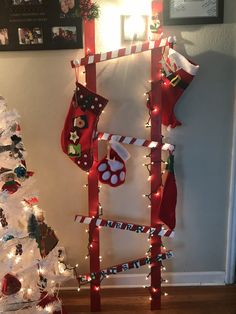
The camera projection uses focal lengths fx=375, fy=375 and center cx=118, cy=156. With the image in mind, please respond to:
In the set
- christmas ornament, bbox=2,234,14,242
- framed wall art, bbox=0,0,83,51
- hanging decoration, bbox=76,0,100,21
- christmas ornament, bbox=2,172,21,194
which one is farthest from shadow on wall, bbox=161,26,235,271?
christmas ornament, bbox=2,234,14,242

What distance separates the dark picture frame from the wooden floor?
1700 mm

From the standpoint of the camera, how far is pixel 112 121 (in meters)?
2.25

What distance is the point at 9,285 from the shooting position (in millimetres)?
1846

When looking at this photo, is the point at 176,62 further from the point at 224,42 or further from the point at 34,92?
the point at 34,92

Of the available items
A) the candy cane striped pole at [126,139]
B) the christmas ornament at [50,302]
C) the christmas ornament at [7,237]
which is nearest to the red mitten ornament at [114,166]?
the candy cane striped pole at [126,139]

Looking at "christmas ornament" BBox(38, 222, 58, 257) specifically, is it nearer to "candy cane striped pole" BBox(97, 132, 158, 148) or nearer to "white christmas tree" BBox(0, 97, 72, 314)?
"white christmas tree" BBox(0, 97, 72, 314)

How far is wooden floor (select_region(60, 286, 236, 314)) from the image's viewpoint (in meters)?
2.34

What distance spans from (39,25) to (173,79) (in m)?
0.81

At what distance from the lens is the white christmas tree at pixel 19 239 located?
182 centimetres

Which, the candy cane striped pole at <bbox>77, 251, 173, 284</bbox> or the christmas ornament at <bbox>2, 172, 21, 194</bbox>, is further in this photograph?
the candy cane striped pole at <bbox>77, 251, 173, 284</bbox>

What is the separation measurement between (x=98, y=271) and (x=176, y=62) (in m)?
1.35

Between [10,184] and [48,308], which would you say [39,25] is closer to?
[10,184]

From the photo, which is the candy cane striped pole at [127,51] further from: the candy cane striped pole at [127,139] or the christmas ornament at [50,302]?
the christmas ornament at [50,302]

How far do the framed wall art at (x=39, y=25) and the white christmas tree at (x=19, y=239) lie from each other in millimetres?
420
